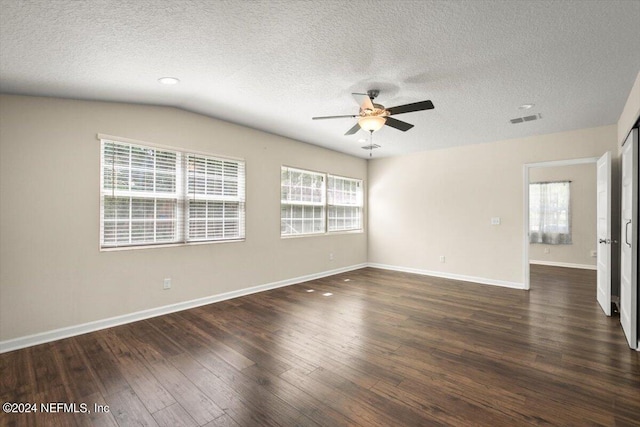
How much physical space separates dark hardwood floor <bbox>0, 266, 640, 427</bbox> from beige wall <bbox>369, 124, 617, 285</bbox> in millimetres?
1558

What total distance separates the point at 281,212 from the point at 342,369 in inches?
125

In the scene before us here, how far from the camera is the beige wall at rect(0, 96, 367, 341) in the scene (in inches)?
108

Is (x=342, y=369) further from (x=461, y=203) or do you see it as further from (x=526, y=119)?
(x=461, y=203)

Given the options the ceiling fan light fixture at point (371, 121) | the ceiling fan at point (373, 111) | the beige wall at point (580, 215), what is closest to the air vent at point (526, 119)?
the ceiling fan at point (373, 111)

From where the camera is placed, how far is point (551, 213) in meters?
7.08

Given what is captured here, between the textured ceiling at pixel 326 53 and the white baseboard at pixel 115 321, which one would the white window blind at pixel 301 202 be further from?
the textured ceiling at pixel 326 53

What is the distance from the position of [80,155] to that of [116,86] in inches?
34.2

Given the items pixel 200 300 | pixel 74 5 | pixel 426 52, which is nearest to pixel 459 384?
pixel 426 52

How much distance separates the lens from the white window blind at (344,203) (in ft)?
20.4

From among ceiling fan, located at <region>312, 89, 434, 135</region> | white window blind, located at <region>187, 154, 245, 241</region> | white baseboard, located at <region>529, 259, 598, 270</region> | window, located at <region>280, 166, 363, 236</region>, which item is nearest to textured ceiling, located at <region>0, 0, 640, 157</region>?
ceiling fan, located at <region>312, 89, 434, 135</region>

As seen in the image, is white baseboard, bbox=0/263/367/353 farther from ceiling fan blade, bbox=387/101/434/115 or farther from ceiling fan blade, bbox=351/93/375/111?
ceiling fan blade, bbox=387/101/434/115

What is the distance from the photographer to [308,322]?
345cm

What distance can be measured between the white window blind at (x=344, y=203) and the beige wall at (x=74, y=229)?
246 cm

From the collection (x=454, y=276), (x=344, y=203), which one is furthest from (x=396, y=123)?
(x=454, y=276)
